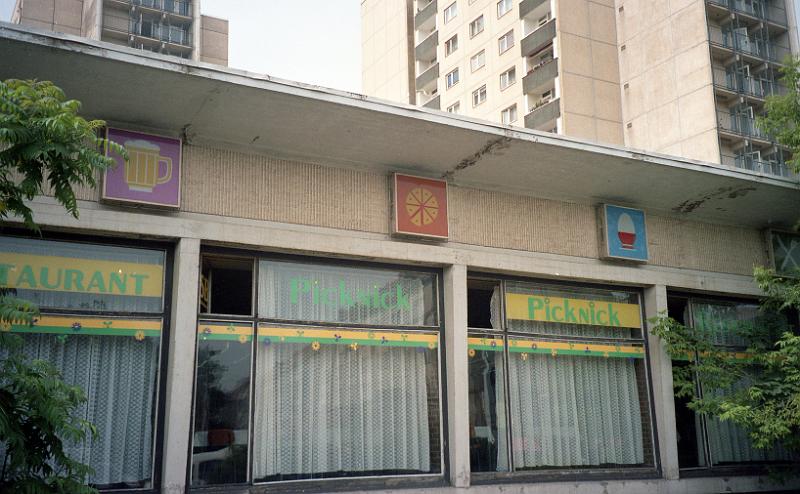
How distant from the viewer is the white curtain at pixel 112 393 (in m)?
8.47

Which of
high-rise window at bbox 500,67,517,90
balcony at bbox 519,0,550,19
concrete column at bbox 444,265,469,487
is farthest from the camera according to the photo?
high-rise window at bbox 500,67,517,90

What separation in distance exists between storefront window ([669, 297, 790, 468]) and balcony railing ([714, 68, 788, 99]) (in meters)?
30.4

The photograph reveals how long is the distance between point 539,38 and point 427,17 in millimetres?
11554

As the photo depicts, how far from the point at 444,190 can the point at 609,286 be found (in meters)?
A: 3.27

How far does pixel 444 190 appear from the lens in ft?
35.6

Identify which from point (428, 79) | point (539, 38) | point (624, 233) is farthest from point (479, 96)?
point (624, 233)

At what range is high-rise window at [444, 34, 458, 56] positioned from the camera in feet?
161

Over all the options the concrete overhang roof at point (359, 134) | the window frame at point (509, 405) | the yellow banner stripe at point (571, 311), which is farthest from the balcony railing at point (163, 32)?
the yellow banner stripe at point (571, 311)

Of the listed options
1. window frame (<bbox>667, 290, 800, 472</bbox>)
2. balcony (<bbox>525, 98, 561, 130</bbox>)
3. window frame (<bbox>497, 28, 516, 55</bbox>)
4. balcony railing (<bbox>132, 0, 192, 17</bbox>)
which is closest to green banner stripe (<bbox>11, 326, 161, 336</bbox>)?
window frame (<bbox>667, 290, 800, 472</bbox>)

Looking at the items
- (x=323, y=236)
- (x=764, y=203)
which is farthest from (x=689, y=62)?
(x=323, y=236)

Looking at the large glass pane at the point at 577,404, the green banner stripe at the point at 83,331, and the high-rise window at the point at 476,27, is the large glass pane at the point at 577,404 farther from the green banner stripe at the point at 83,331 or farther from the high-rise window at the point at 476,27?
the high-rise window at the point at 476,27

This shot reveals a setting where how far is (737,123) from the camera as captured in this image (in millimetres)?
40844

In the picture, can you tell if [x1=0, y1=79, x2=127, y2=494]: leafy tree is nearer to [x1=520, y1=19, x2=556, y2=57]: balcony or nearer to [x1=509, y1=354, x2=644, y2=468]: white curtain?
[x1=509, y1=354, x2=644, y2=468]: white curtain

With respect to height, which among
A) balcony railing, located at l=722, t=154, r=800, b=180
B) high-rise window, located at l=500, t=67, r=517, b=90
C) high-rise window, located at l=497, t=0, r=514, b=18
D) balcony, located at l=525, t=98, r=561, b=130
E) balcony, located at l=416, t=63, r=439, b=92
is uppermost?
high-rise window, located at l=497, t=0, r=514, b=18
